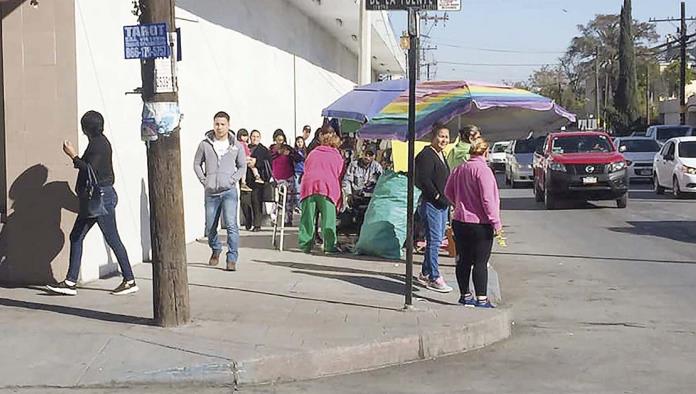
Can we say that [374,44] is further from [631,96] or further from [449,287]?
[631,96]

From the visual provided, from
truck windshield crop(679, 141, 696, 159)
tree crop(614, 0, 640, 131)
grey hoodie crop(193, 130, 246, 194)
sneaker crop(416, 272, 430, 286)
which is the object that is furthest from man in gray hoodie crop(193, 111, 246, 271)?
tree crop(614, 0, 640, 131)

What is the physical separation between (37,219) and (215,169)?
87.2 inches

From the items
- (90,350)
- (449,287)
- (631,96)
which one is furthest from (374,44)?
(631,96)

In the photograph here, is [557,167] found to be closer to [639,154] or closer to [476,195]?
[639,154]

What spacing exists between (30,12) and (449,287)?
5.45 m

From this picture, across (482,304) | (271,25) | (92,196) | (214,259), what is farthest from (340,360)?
(271,25)

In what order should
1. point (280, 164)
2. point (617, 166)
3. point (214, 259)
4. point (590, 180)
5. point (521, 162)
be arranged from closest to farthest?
point (214, 259) → point (280, 164) → point (617, 166) → point (590, 180) → point (521, 162)

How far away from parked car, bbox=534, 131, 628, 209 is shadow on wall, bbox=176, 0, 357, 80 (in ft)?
23.4

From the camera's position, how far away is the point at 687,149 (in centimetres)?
2469

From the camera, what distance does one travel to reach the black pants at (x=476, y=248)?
9.34 meters

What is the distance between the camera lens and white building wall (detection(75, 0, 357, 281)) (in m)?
10.8

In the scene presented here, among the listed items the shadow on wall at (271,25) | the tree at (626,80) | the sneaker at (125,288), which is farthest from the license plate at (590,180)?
the tree at (626,80)

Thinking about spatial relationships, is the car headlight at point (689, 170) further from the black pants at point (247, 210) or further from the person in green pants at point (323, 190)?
the person in green pants at point (323, 190)

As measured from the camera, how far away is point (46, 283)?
402 inches
